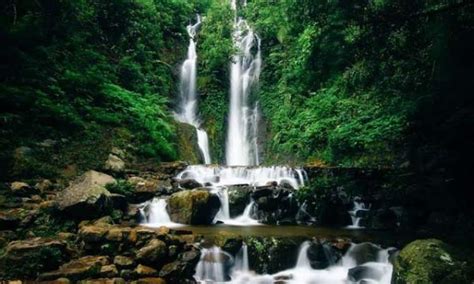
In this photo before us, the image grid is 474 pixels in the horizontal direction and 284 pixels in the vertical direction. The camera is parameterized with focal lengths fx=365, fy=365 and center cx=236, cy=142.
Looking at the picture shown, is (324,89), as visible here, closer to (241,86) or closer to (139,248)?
(241,86)

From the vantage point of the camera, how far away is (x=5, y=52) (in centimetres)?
1039

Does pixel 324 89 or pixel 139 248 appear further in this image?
pixel 324 89

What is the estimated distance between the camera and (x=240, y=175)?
1252cm

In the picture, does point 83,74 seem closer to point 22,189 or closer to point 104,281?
point 22,189

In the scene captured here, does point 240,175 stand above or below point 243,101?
below

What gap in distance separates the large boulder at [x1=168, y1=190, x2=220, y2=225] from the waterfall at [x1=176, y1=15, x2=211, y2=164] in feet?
28.1

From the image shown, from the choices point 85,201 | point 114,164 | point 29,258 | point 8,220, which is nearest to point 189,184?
point 114,164

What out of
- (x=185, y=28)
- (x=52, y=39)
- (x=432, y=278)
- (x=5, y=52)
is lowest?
(x=432, y=278)

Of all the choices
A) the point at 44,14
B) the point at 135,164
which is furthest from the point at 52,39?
the point at 135,164

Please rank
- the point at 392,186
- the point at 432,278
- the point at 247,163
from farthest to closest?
the point at 247,163 < the point at 392,186 < the point at 432,278

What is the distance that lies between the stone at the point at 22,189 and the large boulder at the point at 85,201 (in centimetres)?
78

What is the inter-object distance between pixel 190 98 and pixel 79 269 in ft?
53.5

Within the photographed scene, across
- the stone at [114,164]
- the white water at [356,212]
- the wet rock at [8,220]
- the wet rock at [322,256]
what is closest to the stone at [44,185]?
the wet rock at [8,220]

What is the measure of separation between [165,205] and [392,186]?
566 cm
